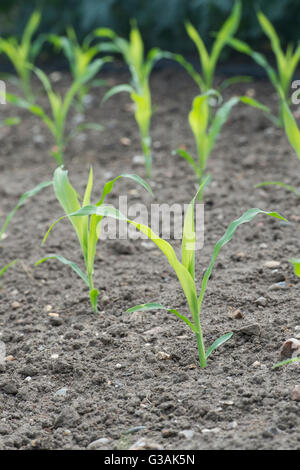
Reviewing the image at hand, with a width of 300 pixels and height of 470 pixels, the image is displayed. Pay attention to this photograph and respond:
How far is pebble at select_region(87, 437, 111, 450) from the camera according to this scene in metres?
1.43

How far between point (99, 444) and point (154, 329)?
48 cm

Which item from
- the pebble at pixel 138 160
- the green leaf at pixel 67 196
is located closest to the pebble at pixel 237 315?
the green leaf at pixel 67 196

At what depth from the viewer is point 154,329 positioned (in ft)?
6.08

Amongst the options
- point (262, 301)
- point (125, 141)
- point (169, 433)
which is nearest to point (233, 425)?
point (169, 433)

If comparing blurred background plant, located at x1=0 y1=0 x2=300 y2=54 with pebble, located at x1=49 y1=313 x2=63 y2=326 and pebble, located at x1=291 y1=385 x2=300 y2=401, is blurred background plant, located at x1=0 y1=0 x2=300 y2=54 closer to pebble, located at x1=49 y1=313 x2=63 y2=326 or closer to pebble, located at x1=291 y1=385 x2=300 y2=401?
pebble, located at x1=49 y1=313 x2=63 y2=326

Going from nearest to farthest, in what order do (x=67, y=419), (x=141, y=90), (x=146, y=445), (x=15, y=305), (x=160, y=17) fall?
(x=146, y=445) < (x=67, y=419) < (x=15, y=305) < (x=141, y=90) < (x=160, y=17)

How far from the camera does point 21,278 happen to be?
229 centimetres

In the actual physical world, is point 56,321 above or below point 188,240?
below

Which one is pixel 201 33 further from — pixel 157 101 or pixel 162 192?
pixel 162 192

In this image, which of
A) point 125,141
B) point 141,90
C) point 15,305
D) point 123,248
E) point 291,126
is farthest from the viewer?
point 125,141

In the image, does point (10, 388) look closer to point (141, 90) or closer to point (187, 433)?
point (187, 433)

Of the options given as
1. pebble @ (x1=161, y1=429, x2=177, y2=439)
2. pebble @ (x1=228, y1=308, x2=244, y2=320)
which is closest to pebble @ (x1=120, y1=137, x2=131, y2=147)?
pebble @ (x1=228, y1=308, x2=244, y2=320)

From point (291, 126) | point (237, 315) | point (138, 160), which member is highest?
point (138, 160)

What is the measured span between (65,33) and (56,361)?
4083 millimetres
